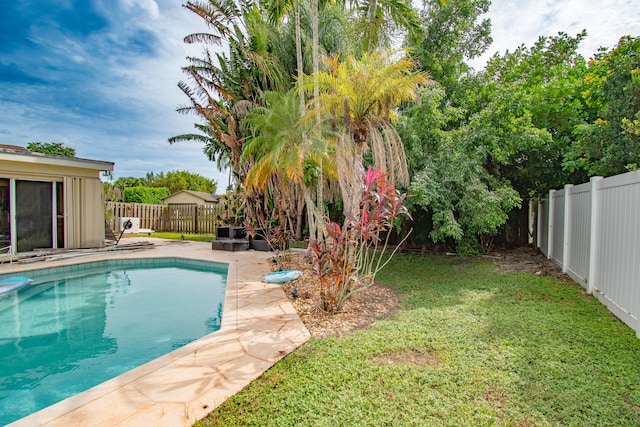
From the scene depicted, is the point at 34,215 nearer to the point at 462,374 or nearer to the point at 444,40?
the point at 462,374

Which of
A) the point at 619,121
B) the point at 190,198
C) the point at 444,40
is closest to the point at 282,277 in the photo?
the point at 619,121

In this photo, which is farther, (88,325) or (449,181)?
(449,181)

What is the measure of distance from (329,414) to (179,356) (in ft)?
6.54

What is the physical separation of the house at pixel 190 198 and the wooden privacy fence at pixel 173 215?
8.94m

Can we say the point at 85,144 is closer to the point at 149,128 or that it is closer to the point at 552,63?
the point at 149,128

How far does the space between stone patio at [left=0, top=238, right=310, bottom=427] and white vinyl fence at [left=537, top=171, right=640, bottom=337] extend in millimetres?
4263

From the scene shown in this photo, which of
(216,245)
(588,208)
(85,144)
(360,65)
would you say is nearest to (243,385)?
(360,65)

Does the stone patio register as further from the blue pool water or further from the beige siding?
the beige siding

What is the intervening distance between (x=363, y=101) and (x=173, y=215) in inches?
713

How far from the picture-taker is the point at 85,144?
1923cm

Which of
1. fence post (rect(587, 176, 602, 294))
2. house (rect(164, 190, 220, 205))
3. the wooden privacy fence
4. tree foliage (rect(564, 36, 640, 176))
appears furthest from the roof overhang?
house (rect(164, 190, 220, 205))

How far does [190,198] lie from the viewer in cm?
3158

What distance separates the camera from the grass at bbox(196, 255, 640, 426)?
2.51 meters

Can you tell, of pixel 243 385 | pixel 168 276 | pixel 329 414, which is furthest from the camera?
pixel 168 276
